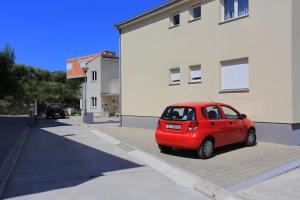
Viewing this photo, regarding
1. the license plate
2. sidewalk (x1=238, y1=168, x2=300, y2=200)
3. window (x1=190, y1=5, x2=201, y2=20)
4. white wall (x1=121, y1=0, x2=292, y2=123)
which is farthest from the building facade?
sidewalk (x1=238, y1=168, x2=300, y2=200)

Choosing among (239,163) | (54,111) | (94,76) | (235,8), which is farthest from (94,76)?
(239,163)

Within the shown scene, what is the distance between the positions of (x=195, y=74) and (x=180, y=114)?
19.0 feet

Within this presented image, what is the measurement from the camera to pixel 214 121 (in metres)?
9.81

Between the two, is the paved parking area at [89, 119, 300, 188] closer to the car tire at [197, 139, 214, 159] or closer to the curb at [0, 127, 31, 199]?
the car tire at [197, 139, 214, 159]

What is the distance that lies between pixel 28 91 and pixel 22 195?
4480 centimetres

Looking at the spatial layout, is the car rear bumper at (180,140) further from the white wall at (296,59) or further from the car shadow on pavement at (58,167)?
the white wall at (296,59)

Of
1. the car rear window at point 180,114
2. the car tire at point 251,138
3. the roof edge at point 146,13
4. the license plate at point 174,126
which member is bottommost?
the car tire at point 251,138

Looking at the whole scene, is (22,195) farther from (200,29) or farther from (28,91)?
(28,91)

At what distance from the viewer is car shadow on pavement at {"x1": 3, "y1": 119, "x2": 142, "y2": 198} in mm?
6742

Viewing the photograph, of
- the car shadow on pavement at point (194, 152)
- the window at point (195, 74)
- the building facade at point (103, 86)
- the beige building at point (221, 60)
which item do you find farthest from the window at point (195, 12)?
the building facade at point (103, 86)

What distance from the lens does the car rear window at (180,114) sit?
9.61 meters

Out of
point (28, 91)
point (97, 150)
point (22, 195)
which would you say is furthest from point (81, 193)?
point (28, 91)

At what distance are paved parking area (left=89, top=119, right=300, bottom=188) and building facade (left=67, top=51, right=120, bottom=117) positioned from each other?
26811 millimetres

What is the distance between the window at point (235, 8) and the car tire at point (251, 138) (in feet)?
16.1
